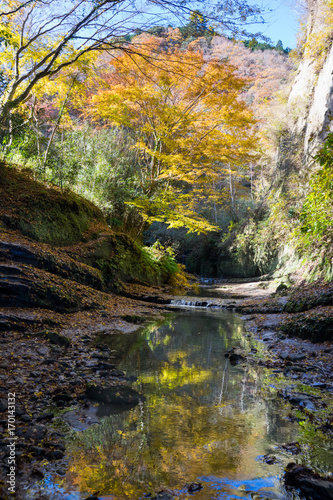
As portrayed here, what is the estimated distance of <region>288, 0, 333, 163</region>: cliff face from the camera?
45.2 ft

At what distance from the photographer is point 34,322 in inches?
170

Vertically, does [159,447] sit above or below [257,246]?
below

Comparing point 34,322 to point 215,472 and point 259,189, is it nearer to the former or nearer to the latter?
point 215,472

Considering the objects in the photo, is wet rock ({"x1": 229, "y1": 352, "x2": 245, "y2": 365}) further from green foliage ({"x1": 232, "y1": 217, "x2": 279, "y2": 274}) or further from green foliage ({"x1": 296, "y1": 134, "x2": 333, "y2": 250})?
green foliage ({"x1": 232, "y1": 217, "x2": 279, "y2": 274})

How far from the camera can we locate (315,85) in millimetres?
15508

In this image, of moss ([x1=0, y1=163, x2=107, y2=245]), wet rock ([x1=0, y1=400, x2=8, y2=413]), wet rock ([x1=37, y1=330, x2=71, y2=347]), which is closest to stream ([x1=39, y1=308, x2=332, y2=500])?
wet rock ([x1=0, y1=400, x2=8, y2=413])

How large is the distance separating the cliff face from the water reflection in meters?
13.0

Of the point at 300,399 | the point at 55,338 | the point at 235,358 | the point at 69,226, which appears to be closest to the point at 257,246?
the point at 69,226

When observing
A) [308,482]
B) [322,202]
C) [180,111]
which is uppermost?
[180,111]

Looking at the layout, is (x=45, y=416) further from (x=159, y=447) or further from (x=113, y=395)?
(x=159, y=447)

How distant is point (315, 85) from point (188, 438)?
18.1 m

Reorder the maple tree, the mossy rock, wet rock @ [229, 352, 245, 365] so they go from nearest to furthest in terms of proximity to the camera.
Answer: wet rock @ [229, 352, 245, 365] → the mossy rock → the maple tree

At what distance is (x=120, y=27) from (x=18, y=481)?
248 inches

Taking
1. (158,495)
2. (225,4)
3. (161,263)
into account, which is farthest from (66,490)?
(161,263)
